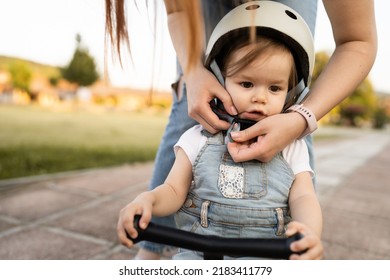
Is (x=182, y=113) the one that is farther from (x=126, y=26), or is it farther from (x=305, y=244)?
(x=305, y=244)

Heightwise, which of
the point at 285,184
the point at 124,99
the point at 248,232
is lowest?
the point at 124,99

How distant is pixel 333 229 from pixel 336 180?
1958 millimetres

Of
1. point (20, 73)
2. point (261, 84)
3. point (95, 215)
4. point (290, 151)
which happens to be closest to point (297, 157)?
point (290, 151)

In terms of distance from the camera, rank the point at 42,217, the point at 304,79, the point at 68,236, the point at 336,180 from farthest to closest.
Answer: the point at 336,180 → the point at 42,217 → the point at 68,236 → the point at 304,79

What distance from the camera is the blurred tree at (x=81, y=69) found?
4019 centimetres

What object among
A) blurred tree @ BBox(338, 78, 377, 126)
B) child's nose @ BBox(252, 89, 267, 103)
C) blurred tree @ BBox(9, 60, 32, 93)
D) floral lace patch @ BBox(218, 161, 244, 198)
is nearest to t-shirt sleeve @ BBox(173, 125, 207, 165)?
floral lace patch @ BBox(218, 161, 244, 198)

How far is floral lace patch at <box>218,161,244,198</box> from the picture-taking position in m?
1.19

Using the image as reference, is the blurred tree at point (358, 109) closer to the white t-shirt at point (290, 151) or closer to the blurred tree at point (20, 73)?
the blurred tree at point (20, 73)

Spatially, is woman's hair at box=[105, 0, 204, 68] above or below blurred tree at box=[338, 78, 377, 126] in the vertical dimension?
above

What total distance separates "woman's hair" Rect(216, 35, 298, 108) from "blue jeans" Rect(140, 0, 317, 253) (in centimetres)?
23

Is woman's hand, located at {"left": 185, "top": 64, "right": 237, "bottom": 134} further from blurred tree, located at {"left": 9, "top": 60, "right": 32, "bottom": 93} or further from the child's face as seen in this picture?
blurred tree, located at {"left": 9, "top": 60, "right": 32, "bottom": 93}

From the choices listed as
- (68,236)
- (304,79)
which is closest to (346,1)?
(304,79)

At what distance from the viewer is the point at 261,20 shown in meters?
1.16

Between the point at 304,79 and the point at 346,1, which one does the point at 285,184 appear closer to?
the point at 304,79
